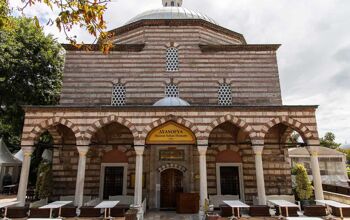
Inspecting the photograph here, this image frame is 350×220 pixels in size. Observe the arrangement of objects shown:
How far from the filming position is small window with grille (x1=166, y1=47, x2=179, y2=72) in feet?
45.8

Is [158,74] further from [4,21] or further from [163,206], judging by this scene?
[4,21]

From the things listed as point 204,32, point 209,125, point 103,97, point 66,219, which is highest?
point 204,32

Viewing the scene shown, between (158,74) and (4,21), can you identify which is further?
(158,74)

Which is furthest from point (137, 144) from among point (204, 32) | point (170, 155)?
point (204, 32)

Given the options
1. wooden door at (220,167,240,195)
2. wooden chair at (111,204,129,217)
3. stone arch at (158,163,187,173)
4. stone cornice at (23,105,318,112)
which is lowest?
wooden chair at (111,204,129,217)

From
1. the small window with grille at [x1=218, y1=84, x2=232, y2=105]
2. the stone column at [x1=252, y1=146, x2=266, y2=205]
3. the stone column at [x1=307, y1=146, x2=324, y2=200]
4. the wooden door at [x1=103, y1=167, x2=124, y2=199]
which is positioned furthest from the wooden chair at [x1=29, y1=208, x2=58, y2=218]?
the stone column at [x1=307, y1=146, x2=324, y2=200]

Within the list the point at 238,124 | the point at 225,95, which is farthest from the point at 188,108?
the point at 225,95

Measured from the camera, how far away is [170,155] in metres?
12.5

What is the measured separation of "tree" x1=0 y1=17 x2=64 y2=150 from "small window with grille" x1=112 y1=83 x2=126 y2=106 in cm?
683

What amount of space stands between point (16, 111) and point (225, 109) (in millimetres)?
14651

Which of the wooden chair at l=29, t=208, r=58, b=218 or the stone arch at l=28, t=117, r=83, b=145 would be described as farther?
the stone arch at l=28, t=117, r=83, b=145

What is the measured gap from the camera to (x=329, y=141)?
4166cm

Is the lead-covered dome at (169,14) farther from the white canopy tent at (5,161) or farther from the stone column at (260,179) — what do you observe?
the white canopy tent at (5,161)

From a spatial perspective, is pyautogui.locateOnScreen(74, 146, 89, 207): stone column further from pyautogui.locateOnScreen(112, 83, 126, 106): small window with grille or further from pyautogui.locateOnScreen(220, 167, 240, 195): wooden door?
pyautogui.locateOnScreen(220, 167, 240, 195): wooden door
